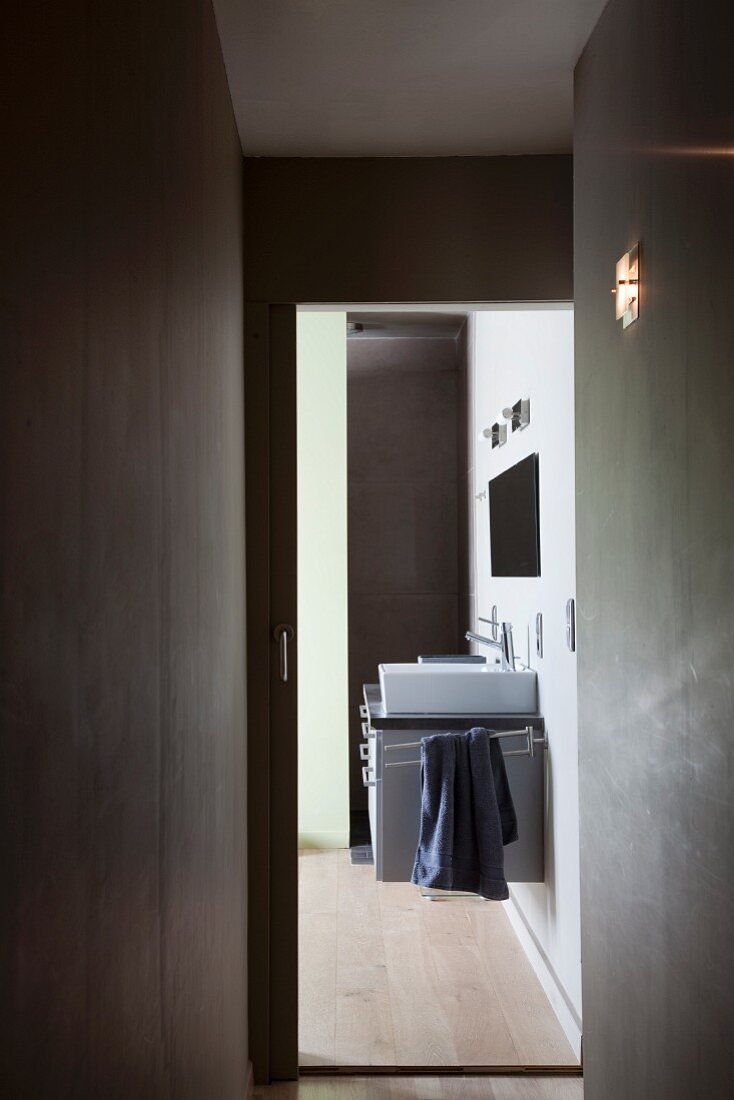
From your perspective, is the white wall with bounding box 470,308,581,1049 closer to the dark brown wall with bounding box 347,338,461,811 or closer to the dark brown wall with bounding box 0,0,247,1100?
the dark brown wall with bounding box 0,0,247,1100

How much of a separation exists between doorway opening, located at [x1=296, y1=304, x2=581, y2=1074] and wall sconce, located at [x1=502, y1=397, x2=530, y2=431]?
1cm

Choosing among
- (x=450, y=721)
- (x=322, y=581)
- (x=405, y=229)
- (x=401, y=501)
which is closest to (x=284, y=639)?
(x=450, y=721)

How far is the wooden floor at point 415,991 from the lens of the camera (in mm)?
2896

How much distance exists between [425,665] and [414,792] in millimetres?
882

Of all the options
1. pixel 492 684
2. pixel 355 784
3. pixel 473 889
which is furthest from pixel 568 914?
pixel 355 784

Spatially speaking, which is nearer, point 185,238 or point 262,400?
point 185,238

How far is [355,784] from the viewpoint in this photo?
622cm

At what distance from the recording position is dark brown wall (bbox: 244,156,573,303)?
2.92 m

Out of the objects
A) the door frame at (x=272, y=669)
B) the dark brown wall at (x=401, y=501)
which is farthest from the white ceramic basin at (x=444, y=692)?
the dark brown wall at (x=401, y=501)

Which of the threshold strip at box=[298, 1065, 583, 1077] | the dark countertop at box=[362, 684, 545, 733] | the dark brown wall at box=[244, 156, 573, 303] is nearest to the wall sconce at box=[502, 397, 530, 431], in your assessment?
the dark brown wall at box=[244, 156, 573, 303]

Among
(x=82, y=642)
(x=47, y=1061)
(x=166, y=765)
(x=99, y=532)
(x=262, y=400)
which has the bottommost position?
(x=47, y=1061)

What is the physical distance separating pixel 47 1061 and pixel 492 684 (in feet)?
9.70

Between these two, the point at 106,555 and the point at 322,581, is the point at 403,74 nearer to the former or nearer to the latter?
the point at 106,555

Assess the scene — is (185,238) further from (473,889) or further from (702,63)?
(473,889)
